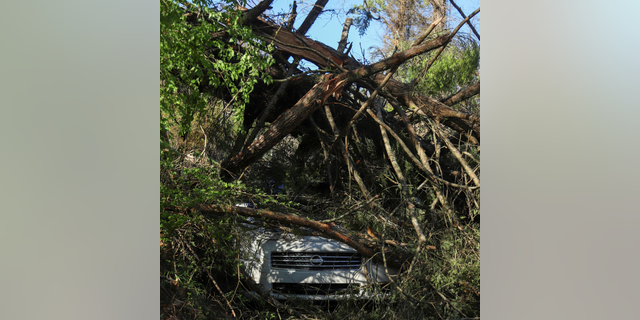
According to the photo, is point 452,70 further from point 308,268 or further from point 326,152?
point 308,268

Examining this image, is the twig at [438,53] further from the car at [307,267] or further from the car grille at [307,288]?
the car grille at [307,288]

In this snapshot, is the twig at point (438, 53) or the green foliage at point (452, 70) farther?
the green foliage at point (452, 70)

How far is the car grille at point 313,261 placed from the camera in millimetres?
2654

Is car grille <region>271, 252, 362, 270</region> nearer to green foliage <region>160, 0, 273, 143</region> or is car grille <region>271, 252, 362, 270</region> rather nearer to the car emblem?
the car emblem

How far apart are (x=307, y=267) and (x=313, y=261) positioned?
0.05m

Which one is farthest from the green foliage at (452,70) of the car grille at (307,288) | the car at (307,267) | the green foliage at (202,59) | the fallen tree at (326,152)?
the car grille at (307,288)

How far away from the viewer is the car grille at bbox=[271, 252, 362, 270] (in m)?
2.65

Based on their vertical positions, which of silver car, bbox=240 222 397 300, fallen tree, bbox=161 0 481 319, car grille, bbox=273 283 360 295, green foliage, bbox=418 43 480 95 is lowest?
car grille, bbox=273 283 360 295

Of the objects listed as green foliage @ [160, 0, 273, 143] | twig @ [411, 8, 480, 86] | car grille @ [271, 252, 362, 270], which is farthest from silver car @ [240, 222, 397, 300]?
twig @ [411, 8, 480, 86]

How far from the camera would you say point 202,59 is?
7.35 feet
